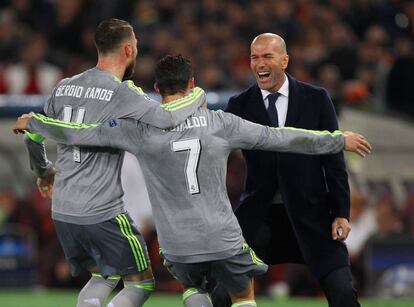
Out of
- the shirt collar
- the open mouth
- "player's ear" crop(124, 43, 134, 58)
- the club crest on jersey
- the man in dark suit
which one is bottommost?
the man in dark suit

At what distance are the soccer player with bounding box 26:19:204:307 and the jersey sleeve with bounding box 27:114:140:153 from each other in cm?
11

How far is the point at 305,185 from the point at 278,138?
2.29ft

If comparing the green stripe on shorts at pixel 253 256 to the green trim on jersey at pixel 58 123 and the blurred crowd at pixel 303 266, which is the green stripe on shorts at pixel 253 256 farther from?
the blurred crowd at pixel 303 266

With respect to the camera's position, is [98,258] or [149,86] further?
[149,86]

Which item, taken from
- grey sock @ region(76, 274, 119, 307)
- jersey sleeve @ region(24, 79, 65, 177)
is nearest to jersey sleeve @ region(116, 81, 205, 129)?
jersey sleeve @ region(24, 79, 65, 177)

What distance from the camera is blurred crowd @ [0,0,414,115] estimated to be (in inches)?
593

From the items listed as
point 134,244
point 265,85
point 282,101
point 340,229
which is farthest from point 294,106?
point 134,244

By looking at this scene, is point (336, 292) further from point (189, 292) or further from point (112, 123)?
point (112, 123)

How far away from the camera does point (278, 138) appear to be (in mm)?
6957

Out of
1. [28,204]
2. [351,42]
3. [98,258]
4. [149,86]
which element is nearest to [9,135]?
[28,204]

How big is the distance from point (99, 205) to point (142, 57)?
8.40m

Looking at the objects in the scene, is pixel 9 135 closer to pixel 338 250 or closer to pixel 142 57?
pixel 142 57

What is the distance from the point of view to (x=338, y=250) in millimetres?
7559

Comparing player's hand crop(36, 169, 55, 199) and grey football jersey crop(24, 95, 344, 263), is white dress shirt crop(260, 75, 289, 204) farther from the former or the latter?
player's hand crop(36, 169, 55, 199)
